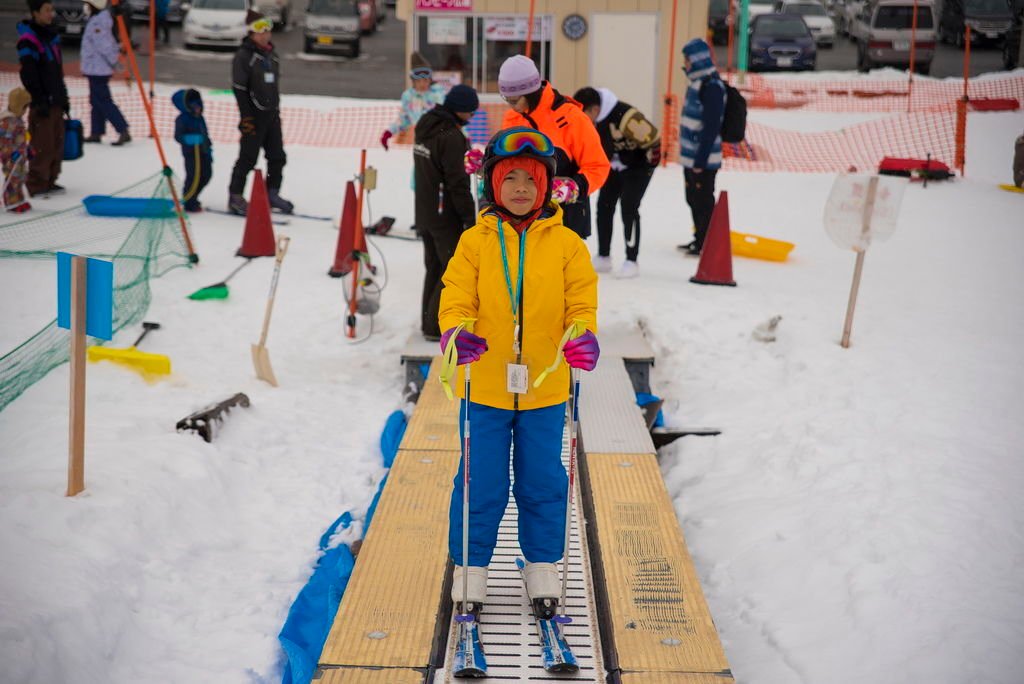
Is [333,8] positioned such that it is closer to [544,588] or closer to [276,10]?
[276,10]

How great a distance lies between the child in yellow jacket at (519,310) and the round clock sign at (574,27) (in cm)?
1157

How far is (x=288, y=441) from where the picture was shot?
5.67 meters

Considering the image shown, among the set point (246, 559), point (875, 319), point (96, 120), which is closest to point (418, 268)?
point (875, 319)

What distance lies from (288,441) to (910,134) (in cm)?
1274

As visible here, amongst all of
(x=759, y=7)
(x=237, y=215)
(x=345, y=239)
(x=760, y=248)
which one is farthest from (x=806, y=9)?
(x=345, y=239)

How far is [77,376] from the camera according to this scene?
14.0 ft

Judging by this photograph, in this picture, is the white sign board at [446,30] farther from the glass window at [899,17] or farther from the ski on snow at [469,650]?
the glass window at [899,17]

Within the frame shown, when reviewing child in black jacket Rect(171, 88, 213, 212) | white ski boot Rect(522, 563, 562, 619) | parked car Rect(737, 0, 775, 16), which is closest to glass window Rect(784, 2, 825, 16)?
parked car Rect(737, 0, 775, 16)

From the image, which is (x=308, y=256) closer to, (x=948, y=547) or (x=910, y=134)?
(x=948, y=547)

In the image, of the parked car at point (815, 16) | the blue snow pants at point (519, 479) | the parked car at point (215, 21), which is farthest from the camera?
the parked car at point (815, 16)

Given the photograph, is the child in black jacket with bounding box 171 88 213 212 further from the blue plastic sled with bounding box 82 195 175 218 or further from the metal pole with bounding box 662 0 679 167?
the metal pole with bounding box 662 0 679 167

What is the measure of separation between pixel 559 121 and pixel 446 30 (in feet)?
31.1

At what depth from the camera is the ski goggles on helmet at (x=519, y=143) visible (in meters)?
3.39

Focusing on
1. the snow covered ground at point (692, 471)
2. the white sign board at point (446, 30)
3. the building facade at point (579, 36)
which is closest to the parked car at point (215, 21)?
the white sign board at point (446, 30)
